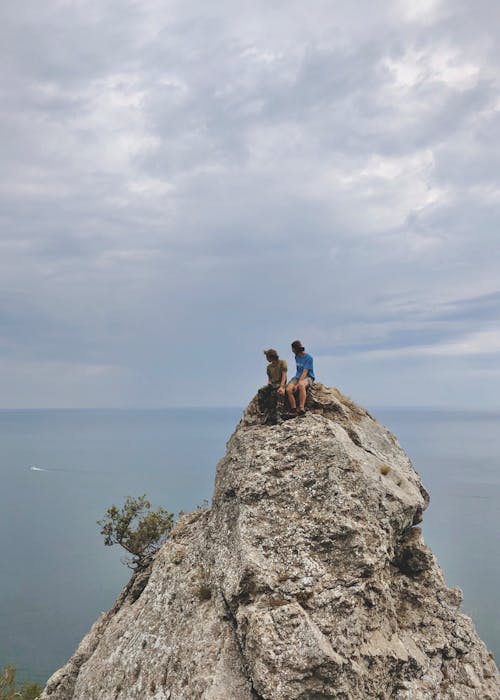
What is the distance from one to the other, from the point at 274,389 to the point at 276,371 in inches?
26.4

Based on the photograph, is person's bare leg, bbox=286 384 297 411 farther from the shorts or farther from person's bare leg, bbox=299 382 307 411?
the shorts

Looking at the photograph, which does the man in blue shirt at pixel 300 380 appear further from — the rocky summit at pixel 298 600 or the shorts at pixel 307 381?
the rocky summit at pixel 298 600

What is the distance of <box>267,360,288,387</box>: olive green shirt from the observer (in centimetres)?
1756

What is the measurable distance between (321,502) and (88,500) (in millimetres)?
173982

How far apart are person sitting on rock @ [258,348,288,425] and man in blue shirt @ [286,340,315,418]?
353 millimetres

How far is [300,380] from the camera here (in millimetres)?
17219

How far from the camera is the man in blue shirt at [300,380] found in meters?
17.1

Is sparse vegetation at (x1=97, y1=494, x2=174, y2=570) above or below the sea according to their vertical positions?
above

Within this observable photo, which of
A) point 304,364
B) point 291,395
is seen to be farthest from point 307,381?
point 291,395

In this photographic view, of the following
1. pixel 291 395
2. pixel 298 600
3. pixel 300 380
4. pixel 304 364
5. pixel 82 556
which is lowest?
pixel 82 556

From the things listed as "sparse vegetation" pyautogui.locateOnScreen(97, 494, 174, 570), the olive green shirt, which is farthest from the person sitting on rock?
"sparse vegetation" pyautogui.locateOnScreen(97, 494, 174, 570)

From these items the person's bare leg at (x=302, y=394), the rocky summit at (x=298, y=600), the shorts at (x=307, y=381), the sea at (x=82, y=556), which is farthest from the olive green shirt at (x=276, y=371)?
the sea at (x=82, y=556)

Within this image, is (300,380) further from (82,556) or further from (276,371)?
(82,556)

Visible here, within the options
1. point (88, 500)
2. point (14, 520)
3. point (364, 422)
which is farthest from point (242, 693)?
point (88, 500)
